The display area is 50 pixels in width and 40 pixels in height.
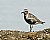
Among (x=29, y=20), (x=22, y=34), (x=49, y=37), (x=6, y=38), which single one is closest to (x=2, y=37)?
(x=6, y=38)

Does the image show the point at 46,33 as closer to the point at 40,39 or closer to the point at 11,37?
the point at 40,39

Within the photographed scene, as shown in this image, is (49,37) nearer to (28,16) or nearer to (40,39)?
(40,39)

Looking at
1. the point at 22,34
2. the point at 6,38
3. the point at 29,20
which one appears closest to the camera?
the point at 6,38

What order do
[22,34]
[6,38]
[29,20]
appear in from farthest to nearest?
1. [29,20]
2. [22,34]
3. [6,38]

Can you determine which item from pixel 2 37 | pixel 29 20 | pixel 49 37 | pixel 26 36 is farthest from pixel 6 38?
pixel 29 20

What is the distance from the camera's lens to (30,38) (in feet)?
53.7

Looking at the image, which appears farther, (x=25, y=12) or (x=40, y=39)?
(x=25, y=12)

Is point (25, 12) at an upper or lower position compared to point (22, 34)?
upper

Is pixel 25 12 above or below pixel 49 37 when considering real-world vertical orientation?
above

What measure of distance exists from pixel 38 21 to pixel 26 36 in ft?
21.5

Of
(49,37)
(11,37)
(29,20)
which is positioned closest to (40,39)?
(49,37)

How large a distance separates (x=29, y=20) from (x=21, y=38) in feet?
21.3

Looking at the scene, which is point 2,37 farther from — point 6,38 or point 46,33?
point 46,33

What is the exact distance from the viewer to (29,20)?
2269cm
